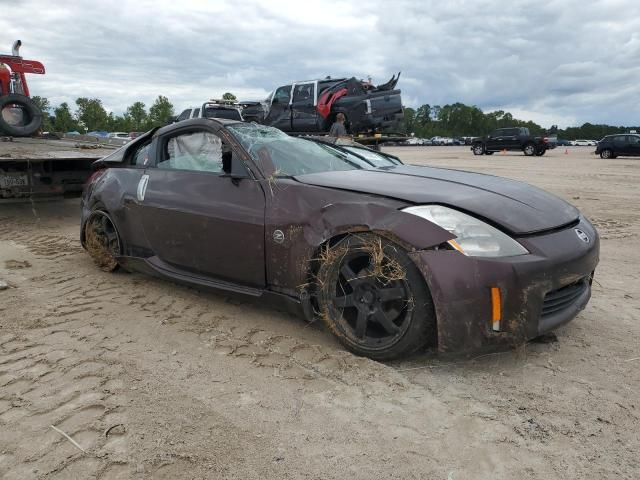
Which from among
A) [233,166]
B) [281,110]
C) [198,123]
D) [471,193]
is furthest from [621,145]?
[233,166]

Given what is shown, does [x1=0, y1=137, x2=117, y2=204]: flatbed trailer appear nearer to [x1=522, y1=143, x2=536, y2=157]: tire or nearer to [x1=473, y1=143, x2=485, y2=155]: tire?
[x1=522, y1=143, x2=536, y2=157]: tire

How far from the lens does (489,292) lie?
8.00 feet

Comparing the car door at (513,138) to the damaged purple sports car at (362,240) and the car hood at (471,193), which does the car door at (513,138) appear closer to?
the damaged purple sports car at (362,240)

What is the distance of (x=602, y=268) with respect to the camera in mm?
4656

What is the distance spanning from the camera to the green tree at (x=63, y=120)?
206ft

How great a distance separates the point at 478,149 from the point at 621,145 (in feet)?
24.5

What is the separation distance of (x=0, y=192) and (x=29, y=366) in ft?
15.6

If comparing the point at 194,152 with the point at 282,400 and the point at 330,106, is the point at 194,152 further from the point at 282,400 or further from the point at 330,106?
the point at 330,106

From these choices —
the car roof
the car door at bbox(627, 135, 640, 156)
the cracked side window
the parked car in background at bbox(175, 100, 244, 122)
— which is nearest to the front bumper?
the cracked side window

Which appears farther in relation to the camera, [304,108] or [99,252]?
[304,108]

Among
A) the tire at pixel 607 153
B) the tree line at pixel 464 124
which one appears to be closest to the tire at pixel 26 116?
the tire at pixel 607 153

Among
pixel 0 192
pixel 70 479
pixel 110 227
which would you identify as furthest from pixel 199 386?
pixel 0 192

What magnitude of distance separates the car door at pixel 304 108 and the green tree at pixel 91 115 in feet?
200

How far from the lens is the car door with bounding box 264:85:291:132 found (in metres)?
15.5
